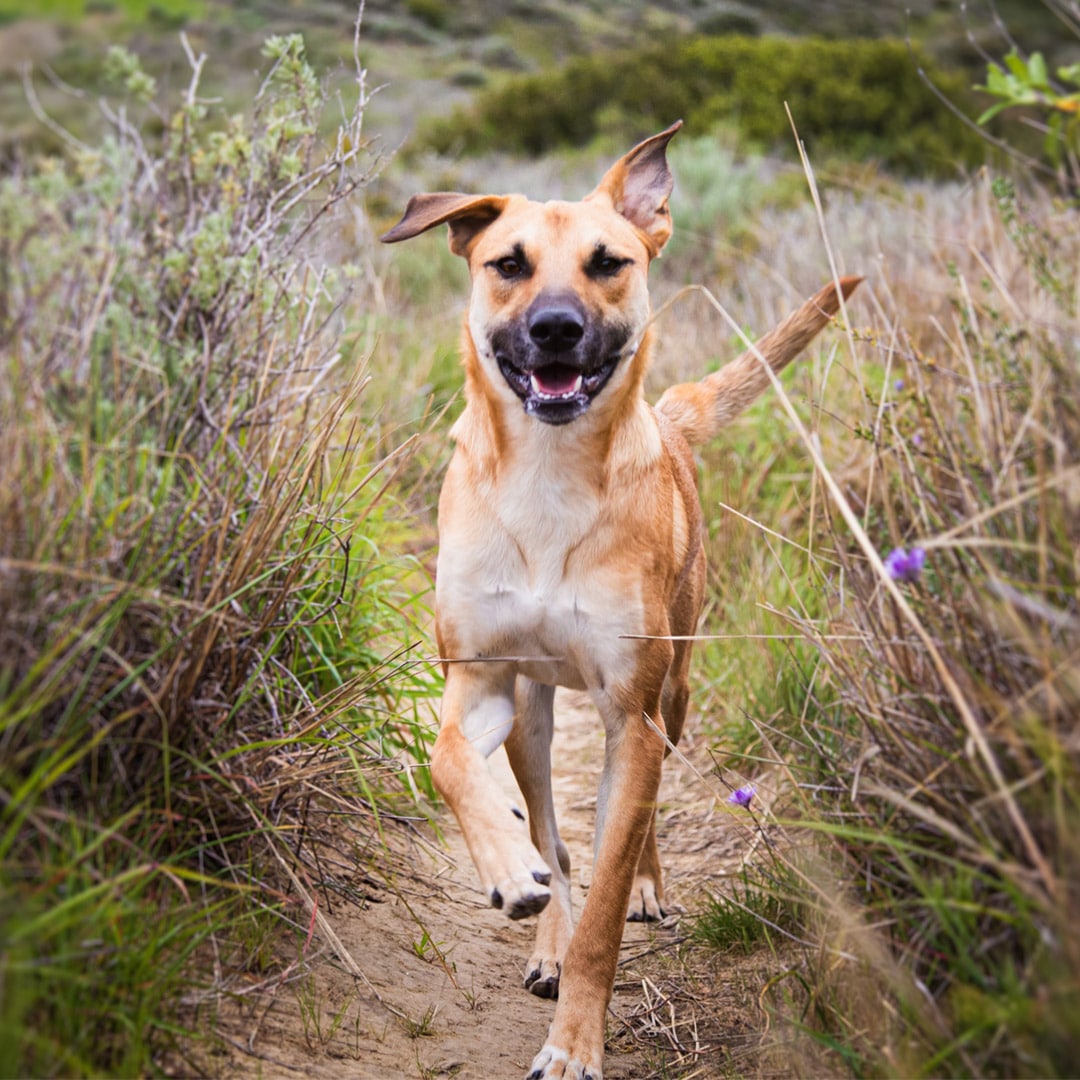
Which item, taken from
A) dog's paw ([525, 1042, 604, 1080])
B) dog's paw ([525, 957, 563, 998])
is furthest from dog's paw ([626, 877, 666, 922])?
dog's paw ([525, 1042, 604, 1080])

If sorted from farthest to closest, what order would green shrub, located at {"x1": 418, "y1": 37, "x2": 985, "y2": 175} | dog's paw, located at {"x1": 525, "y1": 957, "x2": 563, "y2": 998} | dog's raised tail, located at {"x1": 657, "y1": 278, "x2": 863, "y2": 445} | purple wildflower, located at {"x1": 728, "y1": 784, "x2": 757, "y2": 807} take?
green shrub, located at {"x1": 418, "y1": 37, "x2": 985, "y2": 175} → dog's raised tail, located at {"x1": 657, "y1": 278, "x2": 863, "y2": 445} → dog's paw, located at {"x1": 525, "y1": 957, "x2": 563, "y2": 998} → purple wildflower, located at {"x1": 728, "y1": 784, "x2": 757, "y2": 807}

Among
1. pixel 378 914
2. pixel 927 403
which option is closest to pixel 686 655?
pixel 378 914

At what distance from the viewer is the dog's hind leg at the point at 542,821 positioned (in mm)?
3410

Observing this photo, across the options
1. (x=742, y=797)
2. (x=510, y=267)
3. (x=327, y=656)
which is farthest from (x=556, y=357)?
(x=742, y=797)

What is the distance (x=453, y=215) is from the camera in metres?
3.59

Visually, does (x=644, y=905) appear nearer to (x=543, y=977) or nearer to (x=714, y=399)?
(x=543, y=977)

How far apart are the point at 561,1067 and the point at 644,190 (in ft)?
8.61

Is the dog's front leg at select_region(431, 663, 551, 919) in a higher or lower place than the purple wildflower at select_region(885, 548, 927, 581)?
lower

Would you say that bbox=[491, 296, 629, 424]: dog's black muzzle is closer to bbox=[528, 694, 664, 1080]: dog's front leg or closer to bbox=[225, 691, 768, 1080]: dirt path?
bbox=[528, 694, 664, 1080]: dog's front leg

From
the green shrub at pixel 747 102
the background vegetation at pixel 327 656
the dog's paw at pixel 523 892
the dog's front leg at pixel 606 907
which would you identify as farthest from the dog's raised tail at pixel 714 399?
the green shrub at pixel 747 102

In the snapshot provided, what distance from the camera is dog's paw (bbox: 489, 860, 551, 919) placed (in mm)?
2639

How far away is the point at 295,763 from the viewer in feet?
9.50

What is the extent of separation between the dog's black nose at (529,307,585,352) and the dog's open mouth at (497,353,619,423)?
0.20 ft

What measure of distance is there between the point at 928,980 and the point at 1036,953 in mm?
292
